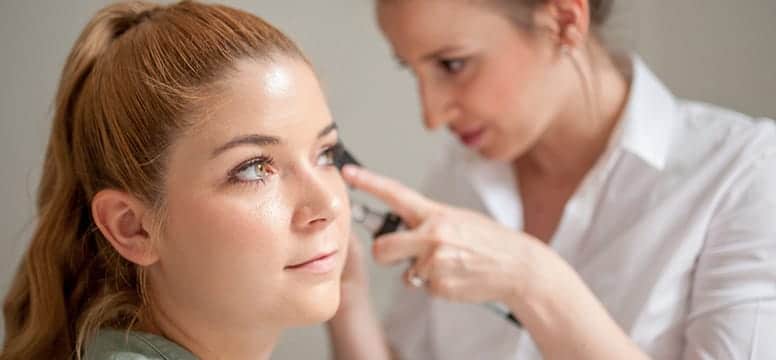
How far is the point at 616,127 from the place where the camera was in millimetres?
1060

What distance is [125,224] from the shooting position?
0.74m

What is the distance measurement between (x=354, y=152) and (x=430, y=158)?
169 mm

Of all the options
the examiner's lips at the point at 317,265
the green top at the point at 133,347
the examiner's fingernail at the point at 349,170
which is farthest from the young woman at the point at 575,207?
the green top at the point at 133,347

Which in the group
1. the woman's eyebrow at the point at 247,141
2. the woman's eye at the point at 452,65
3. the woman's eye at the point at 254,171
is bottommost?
the woman's eye at the point at 452,65

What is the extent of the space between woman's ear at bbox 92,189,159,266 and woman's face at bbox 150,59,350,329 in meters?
0.02

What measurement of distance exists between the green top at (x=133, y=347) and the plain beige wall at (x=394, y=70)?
1.06ft

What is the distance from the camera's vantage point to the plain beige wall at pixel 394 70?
1.05m

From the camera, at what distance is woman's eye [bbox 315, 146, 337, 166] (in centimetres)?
77

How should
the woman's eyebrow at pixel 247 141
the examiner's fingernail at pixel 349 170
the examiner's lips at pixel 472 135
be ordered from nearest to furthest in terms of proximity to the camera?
the woman's eyebrow at pixel 247 141 < the examiner's fingernail at pixel 349 170 < the examiner's lips at pixel 472 135

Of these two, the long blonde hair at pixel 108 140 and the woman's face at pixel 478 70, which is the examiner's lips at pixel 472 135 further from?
the long blonde hair at pixel 108 140

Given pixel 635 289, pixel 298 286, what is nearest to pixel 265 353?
pixel 298 286

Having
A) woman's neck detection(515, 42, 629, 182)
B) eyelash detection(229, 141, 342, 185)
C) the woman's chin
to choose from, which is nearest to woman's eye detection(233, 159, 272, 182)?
eyelash detection(229, 141, 342, 185)

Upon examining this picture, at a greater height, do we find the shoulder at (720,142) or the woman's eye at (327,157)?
the woman's eye at (327,157)

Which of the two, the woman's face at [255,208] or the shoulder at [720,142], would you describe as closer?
the woman's face at [255,208]
